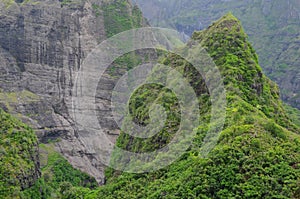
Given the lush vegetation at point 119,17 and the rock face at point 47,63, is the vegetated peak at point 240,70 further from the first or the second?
the lush vegetation at point 119,17

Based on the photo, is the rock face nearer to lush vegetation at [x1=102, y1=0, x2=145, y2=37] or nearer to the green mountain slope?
lush vegetation at [x1=102, y1=0, x2=145, y2=37]

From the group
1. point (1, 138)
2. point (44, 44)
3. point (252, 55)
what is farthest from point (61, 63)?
point (252, 55)

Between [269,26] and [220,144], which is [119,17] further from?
[220,144]

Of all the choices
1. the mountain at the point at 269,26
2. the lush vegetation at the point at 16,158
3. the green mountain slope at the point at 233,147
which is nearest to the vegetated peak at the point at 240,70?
the green mountain slope at the point at 233,147

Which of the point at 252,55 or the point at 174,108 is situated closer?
the point at 174,108

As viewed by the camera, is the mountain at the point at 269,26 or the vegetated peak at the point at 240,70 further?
the mountain at the point at 269,26

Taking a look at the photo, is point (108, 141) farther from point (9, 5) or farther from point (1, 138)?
point (9, 5)

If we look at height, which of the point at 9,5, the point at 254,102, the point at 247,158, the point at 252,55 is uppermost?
the point at 9,5
